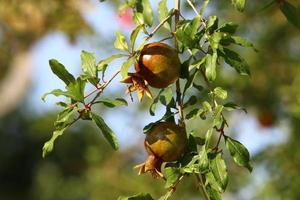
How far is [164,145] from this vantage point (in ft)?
3.36

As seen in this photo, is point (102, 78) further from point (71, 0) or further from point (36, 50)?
point (36, 50)

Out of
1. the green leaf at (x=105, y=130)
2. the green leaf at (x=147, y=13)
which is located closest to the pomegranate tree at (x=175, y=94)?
the green leaf at (x=105, y=130)

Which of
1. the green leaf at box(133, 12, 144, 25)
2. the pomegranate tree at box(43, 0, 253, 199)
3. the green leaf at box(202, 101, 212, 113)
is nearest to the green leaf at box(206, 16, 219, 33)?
the pomegranate tree at box(43, 0, 253, 199)

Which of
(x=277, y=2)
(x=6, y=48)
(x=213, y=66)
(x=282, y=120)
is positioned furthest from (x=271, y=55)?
(x=213, y=66)

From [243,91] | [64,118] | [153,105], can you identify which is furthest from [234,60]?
[243,91]

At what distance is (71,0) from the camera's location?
240cm

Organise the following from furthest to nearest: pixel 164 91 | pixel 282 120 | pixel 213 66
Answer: pixel 282 120, pixel 164 91, pixel 213 66

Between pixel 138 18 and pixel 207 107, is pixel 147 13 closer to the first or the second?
pixel 138 18

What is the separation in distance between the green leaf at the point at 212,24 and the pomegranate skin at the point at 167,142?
0.16 meters

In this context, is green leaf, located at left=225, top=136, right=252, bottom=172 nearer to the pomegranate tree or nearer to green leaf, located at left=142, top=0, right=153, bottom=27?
the pomegranate tree

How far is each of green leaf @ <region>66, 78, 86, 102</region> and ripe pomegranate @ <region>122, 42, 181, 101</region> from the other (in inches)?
2.7

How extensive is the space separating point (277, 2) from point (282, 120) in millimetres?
1858

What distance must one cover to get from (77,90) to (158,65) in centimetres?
13

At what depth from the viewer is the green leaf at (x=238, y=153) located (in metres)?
1.04
